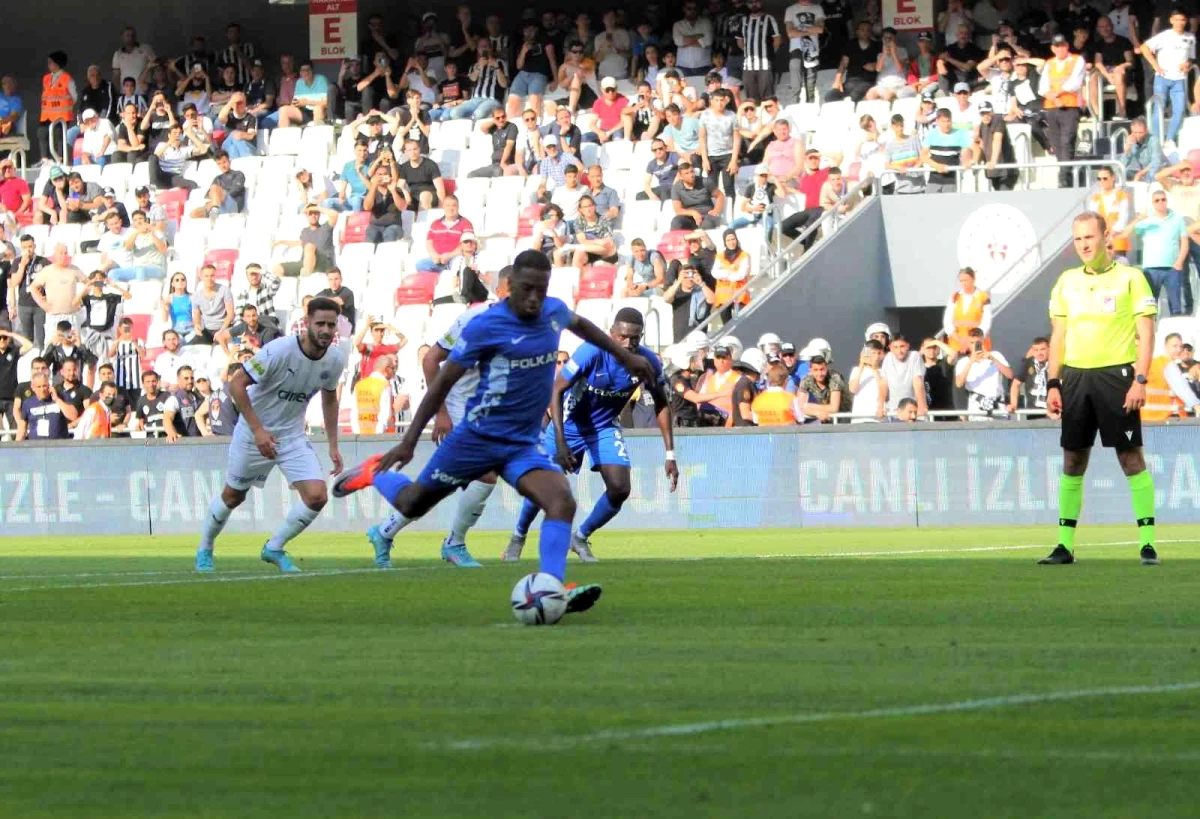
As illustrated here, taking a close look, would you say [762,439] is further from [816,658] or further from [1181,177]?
[816,658]

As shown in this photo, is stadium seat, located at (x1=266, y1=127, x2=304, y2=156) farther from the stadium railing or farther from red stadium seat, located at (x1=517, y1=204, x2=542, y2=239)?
the stadium railing

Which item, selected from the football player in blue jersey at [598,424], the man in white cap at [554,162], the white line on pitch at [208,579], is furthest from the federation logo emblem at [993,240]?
the white line on pitch at [208,579]

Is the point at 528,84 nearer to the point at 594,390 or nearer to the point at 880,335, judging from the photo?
the point at 880,335

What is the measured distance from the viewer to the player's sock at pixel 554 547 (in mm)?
10219

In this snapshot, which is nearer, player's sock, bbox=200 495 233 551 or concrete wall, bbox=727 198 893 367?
player's sock, bbox=200 495 233 551

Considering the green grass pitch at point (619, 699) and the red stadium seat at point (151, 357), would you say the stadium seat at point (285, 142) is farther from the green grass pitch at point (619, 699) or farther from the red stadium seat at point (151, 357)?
the green grass pitch at point (619, 699)

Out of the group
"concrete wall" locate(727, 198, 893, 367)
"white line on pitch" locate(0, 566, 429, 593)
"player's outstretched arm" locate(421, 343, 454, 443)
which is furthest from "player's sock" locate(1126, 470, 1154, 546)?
"concrete wall" locate(727, 198, 893, 367)

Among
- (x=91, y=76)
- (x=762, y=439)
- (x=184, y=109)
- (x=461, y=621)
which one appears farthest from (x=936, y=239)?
(x=461, y=621)

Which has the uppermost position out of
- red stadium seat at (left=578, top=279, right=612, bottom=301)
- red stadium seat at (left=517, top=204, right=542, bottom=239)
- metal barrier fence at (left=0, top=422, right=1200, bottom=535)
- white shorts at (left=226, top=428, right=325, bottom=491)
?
red stadium seat at (left=517, top=204, right=542, bottom=239)

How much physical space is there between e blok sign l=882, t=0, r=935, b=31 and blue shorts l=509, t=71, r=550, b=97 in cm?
521

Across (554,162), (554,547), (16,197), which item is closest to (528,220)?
(554,162)

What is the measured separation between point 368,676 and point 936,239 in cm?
2204

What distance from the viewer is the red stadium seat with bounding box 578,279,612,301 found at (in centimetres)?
2869

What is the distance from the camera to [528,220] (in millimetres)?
30703
